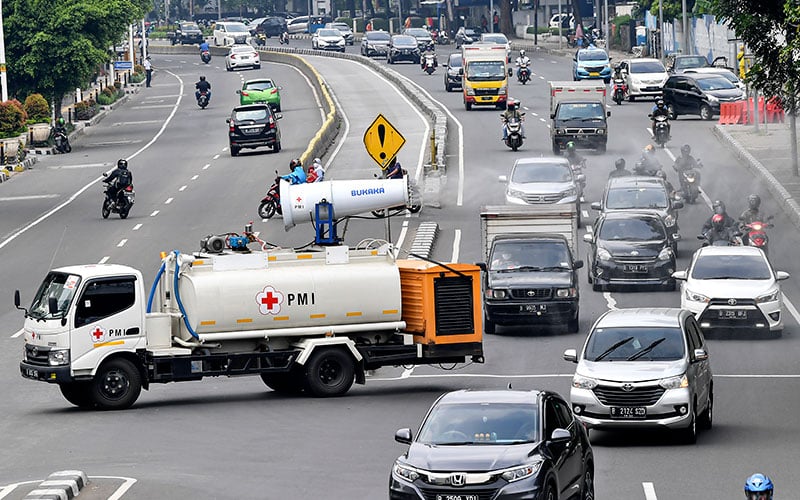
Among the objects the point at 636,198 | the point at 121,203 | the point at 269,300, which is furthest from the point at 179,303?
the point at 121,203

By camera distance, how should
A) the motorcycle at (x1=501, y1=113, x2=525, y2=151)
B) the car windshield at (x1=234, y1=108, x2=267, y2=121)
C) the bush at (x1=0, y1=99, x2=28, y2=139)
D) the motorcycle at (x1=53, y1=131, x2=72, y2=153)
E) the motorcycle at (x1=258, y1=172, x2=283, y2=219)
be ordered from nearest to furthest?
the motorcycle at (x1=258, y1=172, x2=283, y2=219)
the motorcycle at (x1=501, y1=113, x2=525, y2=151)
the car windshield at (x1=234, y1=108, x2=267, y2=121)
the bush at (x1=0, y1=99, x2=28, y2=139)
the motorcycle at (x1=53, y1=131, x2=72, y2=153)

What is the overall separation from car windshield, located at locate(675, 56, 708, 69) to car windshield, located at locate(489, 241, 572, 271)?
43.8m

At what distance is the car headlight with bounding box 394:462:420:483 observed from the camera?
47.2 ft

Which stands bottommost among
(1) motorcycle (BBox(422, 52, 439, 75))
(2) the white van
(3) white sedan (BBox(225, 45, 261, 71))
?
(1) motorcycle (BBox(422, 52, 439, 75))


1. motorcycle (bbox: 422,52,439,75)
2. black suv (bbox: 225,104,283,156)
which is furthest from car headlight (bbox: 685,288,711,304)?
motorcycle (bbox: 422,52,439,75)

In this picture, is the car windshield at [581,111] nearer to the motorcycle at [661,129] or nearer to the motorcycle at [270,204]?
the motorcycle at [661,129]

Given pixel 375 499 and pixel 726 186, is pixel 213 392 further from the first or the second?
pixel 726 186

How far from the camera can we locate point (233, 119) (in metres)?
58.3

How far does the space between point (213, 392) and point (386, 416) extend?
442 centimetres

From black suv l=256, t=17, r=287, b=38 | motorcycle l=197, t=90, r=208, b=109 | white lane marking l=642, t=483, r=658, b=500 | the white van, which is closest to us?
white lane marking l=642, t=483, r=658, b=500

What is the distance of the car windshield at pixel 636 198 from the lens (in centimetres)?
3803

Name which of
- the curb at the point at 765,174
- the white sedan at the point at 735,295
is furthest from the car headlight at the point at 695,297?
the curb at the point at 765,174

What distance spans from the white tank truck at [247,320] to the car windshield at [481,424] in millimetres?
8769

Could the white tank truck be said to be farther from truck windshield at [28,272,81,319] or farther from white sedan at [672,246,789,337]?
white sedan at [672,246,789,337]
